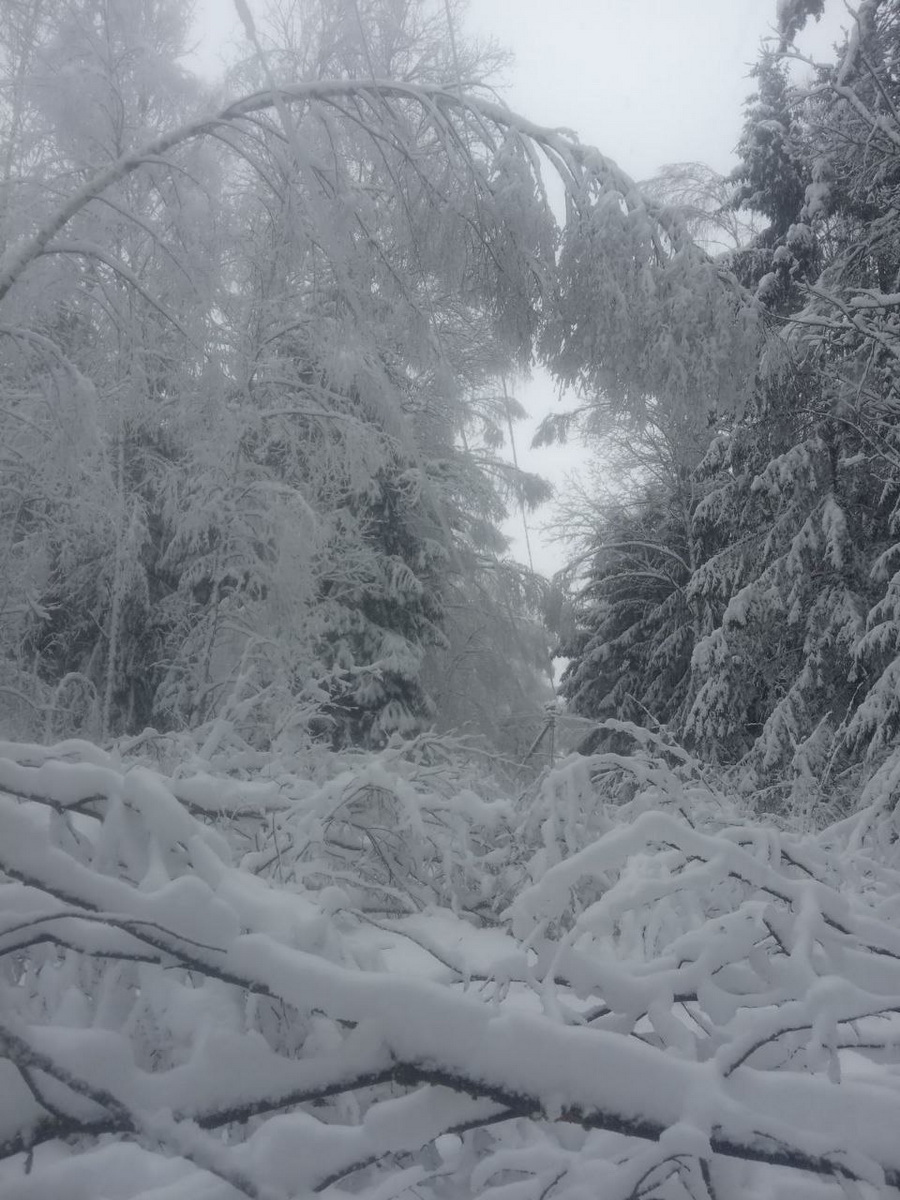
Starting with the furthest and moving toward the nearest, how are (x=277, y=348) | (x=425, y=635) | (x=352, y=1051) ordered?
(x=425, y=635)
(x=277, y=348)
(x=352, y=1051)

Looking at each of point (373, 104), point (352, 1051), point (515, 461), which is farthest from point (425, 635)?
point (352, 1051)

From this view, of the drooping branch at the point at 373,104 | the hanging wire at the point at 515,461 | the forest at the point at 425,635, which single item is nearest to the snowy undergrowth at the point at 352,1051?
the forest at the point at 425,635

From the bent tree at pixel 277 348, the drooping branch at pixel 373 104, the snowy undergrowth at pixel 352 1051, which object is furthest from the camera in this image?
the bent tree at pixel 277 348

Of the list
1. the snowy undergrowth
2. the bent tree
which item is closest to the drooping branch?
the bent tree

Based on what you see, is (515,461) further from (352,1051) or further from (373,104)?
(352,1051)

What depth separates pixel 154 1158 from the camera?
1.00 metres

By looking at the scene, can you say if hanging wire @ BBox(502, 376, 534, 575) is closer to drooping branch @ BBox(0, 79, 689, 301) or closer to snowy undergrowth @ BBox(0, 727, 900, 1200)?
drooping branch @ BBox(0, 79, 689, 301)

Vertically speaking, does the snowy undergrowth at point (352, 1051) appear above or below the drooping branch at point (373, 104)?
below

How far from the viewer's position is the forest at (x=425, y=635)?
0.99 metres

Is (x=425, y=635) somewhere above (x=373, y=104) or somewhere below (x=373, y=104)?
below

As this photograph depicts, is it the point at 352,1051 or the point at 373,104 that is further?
the point at 373,104

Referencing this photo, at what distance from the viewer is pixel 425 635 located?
47.8ft

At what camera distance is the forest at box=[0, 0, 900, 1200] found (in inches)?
39.0

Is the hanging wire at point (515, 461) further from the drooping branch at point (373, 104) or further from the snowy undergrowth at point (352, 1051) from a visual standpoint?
the snowy undergrowth at point (352, 1051)
